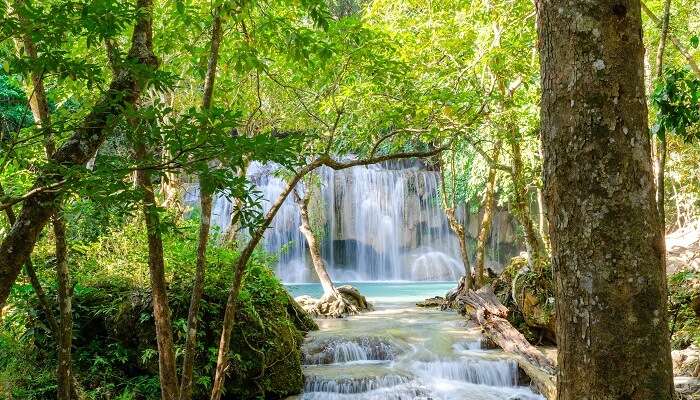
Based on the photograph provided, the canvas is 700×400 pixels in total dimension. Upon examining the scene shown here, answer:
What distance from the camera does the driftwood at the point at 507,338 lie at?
262 inches

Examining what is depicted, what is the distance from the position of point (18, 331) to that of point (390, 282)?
16.0 m

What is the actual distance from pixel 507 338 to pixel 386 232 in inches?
542

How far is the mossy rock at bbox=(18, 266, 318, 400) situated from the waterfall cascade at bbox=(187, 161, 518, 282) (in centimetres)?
1409

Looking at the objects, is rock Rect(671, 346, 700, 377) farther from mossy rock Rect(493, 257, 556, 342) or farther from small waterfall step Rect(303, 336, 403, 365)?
small waterfall step Rect(303, 336, 403, 365)

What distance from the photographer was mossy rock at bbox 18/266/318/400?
223 inches

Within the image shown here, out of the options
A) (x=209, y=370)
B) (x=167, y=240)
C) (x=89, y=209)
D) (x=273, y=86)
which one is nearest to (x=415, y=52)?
(x=273, y=86)

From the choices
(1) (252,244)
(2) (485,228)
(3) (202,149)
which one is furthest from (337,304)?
(3) (202,149)

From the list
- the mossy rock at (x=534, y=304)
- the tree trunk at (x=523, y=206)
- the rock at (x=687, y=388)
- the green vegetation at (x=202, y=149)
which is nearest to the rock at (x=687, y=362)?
the rock at (x=687, y=388)

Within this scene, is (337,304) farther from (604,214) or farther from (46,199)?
(604,214)

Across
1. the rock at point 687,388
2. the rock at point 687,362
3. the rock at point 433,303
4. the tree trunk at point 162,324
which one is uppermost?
the tree trunk at point 162,324

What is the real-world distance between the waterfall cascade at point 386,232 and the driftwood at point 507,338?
1110 centimetres

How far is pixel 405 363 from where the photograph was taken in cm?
746

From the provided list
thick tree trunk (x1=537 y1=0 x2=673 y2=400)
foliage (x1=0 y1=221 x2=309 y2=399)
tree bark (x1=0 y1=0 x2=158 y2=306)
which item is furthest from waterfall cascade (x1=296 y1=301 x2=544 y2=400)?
thick tree trunk (x1=537 y1=0 x2=673 y2=400)

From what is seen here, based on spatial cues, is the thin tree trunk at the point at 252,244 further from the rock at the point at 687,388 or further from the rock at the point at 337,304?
the rock at the point at 337,304
